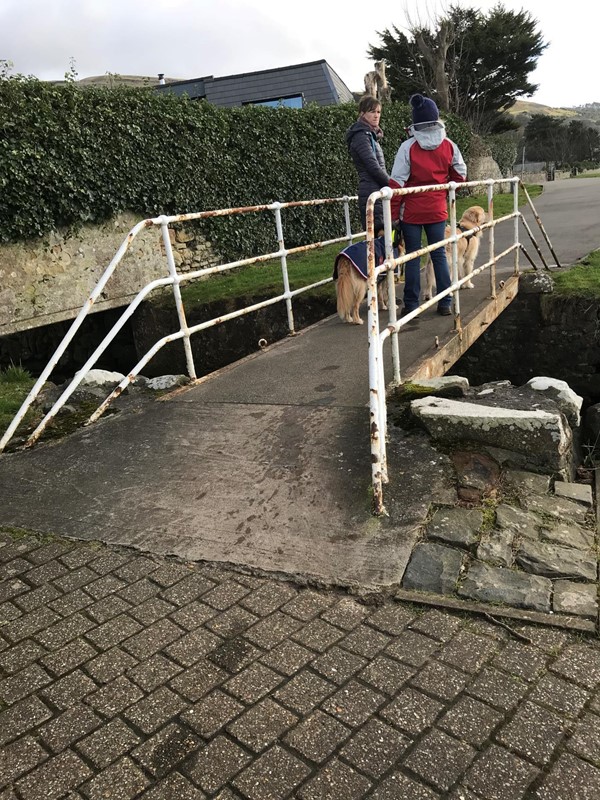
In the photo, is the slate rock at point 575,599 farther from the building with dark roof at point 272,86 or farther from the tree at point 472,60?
the tree at point 472,60

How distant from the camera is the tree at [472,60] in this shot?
2881cm

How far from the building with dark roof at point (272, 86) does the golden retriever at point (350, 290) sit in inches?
774

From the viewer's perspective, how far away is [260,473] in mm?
3771

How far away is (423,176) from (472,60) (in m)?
29.1

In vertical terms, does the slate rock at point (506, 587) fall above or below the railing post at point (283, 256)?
below

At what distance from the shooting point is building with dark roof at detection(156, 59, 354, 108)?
79.2ft

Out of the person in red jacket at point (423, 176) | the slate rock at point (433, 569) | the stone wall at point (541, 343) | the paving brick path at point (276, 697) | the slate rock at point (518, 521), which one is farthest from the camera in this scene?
the stone wall at point (541, 343)

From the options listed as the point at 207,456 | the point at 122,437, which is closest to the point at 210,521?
the point at 207,456

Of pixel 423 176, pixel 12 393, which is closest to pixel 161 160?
pixel 12 393

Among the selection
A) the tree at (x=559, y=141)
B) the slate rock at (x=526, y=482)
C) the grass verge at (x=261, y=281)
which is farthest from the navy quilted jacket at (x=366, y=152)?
the tree at (x=559, y=141)

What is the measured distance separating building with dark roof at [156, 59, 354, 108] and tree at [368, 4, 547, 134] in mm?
6154

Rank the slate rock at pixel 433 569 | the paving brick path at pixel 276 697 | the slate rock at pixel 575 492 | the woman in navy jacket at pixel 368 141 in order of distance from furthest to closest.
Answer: the woman in navy jacket at pixel 368 141 < the slate rock at pixel 575 492 < the slate rock at pixel 433 569 < the paving brick path at pixel 276 697

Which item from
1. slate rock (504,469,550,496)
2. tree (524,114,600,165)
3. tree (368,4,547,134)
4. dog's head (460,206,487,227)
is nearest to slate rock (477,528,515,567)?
slate rock (504,469,550,496)

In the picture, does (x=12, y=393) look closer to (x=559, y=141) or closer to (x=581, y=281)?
(x=581, y=281)
